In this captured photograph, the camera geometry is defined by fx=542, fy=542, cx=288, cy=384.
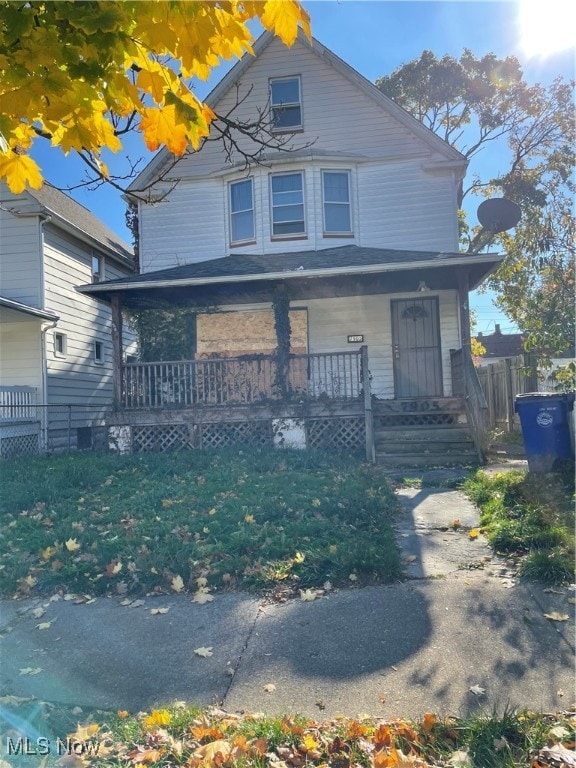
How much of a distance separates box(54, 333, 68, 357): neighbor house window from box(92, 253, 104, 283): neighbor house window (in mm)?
2431

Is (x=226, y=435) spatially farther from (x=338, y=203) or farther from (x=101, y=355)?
(x=101, y=355)

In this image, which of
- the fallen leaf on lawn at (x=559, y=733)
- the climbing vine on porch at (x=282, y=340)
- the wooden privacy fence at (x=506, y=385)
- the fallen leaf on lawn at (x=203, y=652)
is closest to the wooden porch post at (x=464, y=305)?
the wooden privacy fence at (x=506, y=385)

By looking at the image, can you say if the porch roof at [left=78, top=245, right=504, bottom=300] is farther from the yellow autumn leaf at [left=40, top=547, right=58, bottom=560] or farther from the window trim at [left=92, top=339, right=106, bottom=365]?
the yellow autumn leaf at [left=40, top=547, right=58, bottom=560]

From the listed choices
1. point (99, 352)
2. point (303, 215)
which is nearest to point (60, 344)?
point (99, 352)

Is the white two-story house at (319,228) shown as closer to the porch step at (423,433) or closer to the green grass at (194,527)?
the porch step at (423,433)

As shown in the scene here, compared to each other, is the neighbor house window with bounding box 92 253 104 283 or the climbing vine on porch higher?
the neighbor house window with bounding box 92 253 104 283

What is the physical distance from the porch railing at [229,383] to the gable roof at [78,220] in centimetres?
568

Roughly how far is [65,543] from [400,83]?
24.0 metres

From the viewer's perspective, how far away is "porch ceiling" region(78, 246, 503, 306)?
1057 centimetres

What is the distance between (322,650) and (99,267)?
16.6 meters

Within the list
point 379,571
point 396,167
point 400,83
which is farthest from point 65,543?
point 400,83

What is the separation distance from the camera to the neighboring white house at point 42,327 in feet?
44.2

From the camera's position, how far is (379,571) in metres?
4.18

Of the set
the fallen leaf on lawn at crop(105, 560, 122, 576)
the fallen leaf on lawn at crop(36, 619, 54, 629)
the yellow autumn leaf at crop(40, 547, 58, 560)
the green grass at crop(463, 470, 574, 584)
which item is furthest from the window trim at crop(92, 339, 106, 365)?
the fallen leaf on lawn at crop(36, 619, 54, 629)
